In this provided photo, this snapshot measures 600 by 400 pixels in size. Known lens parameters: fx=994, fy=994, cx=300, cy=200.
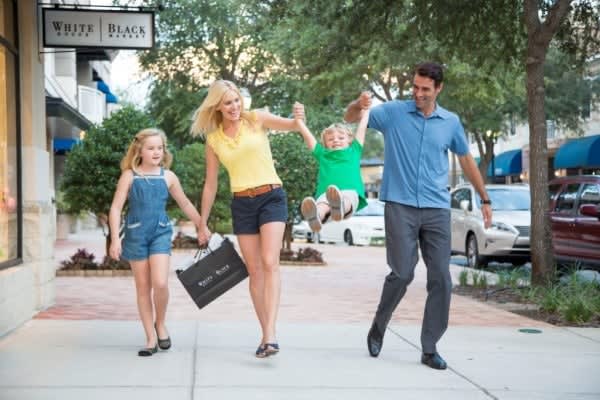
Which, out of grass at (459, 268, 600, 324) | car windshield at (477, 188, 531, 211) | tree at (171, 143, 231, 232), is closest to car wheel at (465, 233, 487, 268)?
car windshield at (477, 188, 531, 211)

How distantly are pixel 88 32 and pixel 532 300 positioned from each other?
18.9 feet

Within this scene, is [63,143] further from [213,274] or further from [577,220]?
[213,274]

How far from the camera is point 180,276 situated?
7461mm

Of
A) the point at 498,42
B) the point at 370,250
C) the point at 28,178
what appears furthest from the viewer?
the point at 370,250

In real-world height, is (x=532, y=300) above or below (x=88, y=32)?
below

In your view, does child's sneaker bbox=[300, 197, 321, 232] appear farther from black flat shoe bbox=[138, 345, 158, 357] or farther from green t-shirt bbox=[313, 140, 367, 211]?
black flat shoe bbox=[138, 345, 158, 357]

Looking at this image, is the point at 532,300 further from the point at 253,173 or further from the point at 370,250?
the point at 370,250

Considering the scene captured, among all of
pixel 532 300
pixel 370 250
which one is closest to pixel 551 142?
pixel 370 250

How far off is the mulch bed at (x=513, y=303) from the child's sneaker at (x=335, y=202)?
165 inches

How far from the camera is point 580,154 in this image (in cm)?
3562

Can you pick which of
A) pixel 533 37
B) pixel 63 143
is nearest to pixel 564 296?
pixel 533 37

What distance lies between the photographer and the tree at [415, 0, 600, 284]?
1223 centimetres

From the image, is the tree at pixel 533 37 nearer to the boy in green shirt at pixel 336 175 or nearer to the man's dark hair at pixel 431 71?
the man's dark hair at pixel 431 71

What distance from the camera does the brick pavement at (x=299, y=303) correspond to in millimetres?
10094
